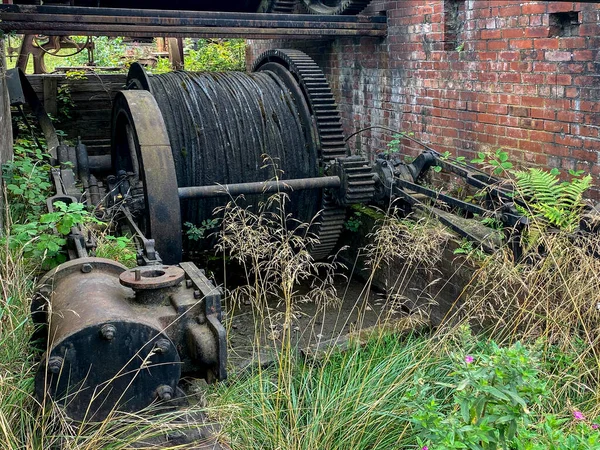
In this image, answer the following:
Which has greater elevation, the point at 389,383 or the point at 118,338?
the point at 118,338

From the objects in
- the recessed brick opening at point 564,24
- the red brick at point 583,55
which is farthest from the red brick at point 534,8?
the red brick at point 583,55

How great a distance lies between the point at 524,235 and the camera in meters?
4.33

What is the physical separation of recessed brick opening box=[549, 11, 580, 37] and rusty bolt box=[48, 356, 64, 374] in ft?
12.8

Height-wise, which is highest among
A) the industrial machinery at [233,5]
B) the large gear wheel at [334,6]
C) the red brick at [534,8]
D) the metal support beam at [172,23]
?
the industrial machinery at [233,5]

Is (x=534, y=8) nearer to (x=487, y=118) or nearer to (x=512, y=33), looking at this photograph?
(x=512, y=33)

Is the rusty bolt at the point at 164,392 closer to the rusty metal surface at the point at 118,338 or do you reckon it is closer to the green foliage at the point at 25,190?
the rusty metal surface at the point at 118,338

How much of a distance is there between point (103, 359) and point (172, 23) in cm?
434

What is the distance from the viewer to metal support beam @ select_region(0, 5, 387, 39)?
586cm

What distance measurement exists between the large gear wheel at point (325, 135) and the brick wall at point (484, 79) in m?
0.82

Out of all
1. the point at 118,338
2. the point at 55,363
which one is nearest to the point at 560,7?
the point at 118,338

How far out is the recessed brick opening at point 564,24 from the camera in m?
4.71

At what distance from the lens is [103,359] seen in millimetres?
2641

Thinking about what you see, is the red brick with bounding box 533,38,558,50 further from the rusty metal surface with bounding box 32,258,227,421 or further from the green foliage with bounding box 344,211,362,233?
the rusty metal surface with bounding box 32,258,227,421

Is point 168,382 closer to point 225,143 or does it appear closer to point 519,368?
point 519,368
